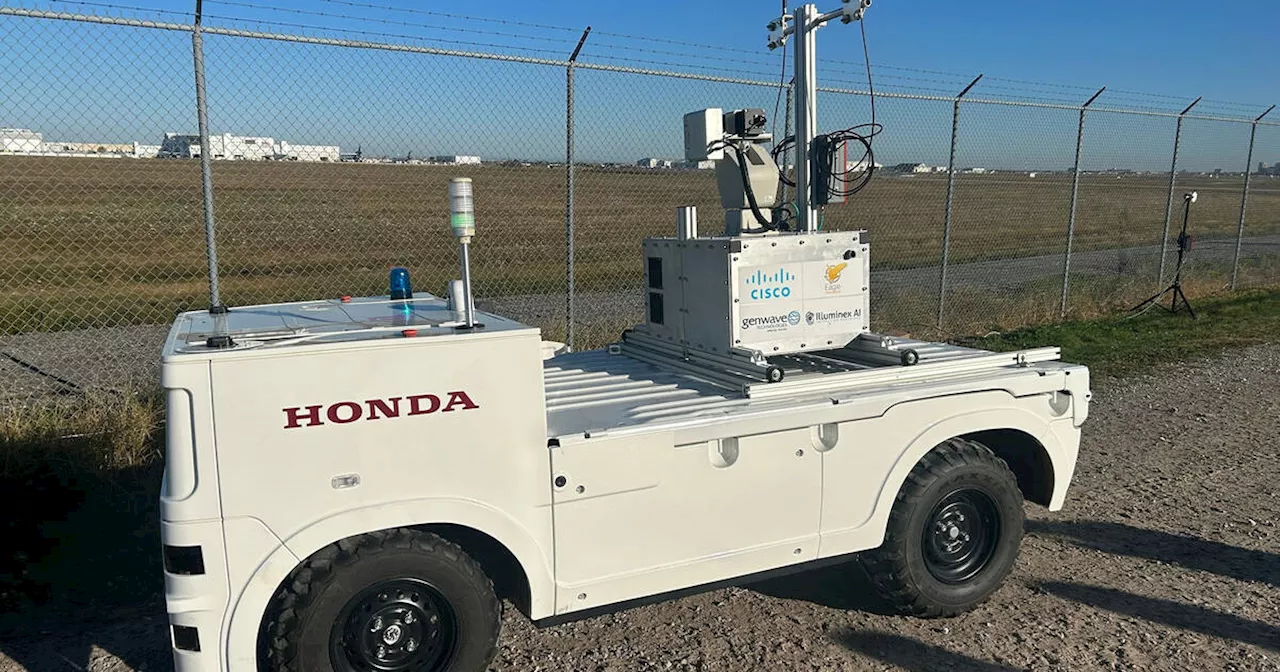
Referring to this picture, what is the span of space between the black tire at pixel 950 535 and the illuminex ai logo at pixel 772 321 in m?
0.97

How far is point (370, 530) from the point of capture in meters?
2.99

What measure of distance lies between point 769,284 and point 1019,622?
201 cm

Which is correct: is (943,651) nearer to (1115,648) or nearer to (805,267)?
(1115,648)

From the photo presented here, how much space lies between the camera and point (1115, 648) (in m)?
3.75

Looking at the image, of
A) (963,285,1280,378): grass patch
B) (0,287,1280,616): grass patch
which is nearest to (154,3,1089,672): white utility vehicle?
(0,287,1280,616): grass patch

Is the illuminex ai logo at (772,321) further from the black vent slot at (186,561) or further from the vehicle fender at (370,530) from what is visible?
the black vent slot at (186,561)

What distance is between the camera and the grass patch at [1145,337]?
951 cm

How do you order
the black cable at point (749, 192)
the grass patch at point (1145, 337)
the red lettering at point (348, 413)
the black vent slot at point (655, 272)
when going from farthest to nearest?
the grass patch at point (1145, 337) < the black vent slot at point (655, 272) < the black cable at point (749, 192) < the red lettering at point (348, 413)

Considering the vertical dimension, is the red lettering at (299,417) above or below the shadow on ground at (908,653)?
above

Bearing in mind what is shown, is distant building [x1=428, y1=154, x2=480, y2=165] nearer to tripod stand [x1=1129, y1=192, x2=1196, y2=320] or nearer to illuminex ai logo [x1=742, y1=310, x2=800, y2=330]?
illuminex ai logo [x1=742, y1=310, x2=800, y2=330]

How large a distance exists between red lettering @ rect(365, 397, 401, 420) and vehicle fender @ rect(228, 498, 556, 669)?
12.5 inches

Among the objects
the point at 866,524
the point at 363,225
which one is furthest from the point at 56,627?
the point at 363,225

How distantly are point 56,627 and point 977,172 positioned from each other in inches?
414

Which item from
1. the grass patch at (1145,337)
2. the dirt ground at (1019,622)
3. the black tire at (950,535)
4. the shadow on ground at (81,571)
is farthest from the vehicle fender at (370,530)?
the grass patch at (1145,337)
